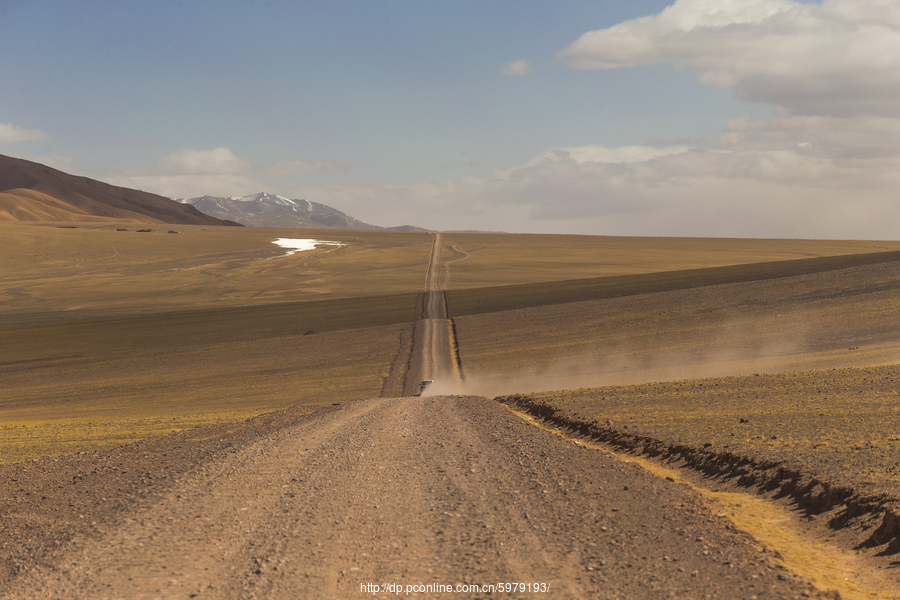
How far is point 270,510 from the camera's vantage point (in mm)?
10328

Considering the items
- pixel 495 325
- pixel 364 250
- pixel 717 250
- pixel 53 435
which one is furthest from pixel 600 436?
pixel 717 250

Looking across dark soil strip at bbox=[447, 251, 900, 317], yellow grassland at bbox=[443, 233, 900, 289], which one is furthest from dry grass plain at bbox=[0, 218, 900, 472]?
yellow grassland at bbox=[443, 233, 900, 289]

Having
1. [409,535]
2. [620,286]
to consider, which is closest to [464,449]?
[409,535]

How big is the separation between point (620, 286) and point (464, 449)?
188 feet

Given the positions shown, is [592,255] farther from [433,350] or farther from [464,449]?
[464,449]

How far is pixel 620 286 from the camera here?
229 feet

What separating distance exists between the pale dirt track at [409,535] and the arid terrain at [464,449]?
0.15 ft

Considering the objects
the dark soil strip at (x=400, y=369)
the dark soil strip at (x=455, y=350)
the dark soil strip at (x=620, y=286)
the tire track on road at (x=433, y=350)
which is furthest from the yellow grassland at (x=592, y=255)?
the dark soil strip at (x=400, y=369)

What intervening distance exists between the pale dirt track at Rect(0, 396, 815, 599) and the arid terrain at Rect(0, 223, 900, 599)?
5 cm

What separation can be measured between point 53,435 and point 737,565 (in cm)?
2328

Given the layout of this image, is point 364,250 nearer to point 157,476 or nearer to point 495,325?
point 495,325

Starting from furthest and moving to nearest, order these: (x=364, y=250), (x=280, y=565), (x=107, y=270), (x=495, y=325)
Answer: (x=364, y=250) < (x=107, y=270) < (x=495, y=325) < (x=280, y=565)

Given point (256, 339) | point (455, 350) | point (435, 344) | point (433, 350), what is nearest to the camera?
point (455, 350)

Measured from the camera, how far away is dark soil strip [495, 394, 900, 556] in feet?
30.3
